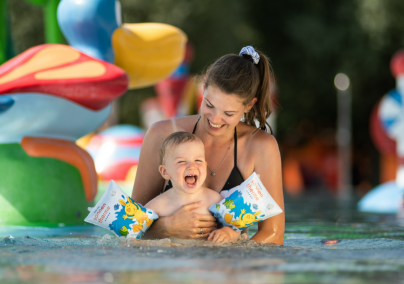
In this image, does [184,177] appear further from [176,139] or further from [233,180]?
[233,180]

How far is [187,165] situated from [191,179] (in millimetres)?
99

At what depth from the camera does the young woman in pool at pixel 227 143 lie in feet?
12.1

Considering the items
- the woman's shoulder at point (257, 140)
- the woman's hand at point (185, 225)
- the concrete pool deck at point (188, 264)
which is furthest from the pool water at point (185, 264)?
the woman's shoulder at point (257, 140)

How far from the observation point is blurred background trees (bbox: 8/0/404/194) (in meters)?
18.3

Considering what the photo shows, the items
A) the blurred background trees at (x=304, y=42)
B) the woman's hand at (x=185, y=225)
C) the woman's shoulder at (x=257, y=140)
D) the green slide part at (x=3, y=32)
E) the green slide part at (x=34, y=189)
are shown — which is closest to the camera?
the woman's hand at (x=185, y=225)

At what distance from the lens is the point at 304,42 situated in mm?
21438

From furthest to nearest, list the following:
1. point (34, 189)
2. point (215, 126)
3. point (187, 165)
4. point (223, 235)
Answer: point (34, 189) < point (215, 126) < point (187, 165) < point (223, 235)

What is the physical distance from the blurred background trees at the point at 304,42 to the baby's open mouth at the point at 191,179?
13.8m

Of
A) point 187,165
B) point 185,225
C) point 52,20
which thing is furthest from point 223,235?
point 52,20

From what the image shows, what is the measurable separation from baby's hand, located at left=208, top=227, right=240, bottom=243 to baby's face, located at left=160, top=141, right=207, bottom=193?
12.6 inches

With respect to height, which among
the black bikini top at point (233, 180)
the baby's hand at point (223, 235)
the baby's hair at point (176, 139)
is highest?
the baby's hair at point (176, 139)

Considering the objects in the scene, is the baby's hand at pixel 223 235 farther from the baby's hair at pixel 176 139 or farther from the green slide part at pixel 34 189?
the green slide part at pixel 34 189

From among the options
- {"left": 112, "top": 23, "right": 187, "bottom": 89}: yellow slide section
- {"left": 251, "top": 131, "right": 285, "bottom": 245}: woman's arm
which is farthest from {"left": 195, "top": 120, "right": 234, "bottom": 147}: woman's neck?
{"left": 112, "top": 23, "right": 187, "bottom": 89}: yellow slide section

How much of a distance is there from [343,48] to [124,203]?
62.0ft
